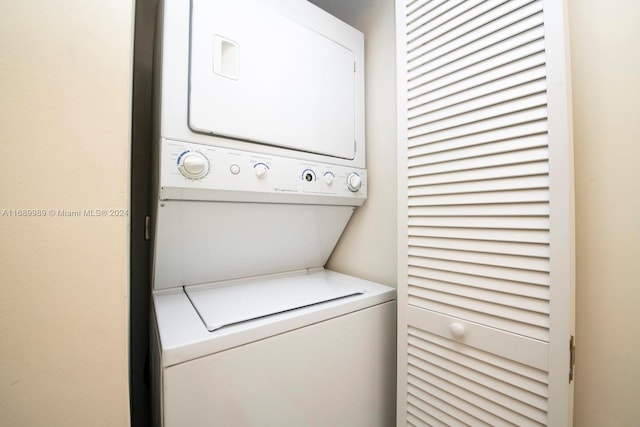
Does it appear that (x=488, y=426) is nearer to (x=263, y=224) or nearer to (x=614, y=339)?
(x=614, y=339)

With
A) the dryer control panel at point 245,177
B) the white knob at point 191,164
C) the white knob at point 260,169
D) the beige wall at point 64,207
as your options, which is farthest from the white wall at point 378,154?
the beige wall at point 64,207

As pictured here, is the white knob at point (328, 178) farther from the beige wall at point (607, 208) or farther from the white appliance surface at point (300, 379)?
the beige wall at point (607, 208)

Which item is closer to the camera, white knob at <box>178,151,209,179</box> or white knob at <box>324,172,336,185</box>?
white knob at <box>178,151,209,179</box>

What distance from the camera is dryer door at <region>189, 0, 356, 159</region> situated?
3.36 ft

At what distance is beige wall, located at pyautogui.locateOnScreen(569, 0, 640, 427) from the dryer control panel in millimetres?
963

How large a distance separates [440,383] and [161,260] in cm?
133

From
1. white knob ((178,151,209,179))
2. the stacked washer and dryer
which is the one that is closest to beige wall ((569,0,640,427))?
the stacked washer and dryer

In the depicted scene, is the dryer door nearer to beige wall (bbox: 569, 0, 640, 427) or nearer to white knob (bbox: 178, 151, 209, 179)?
white knob (bbox: 178, 151, 209, 179)

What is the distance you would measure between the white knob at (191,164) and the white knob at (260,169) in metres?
0.22

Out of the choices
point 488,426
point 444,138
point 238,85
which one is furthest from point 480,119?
point 488,426

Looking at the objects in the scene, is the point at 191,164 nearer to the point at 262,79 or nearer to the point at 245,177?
the point at 245,177

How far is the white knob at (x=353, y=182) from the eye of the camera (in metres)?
1.46

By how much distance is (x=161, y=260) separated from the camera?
1161 mm

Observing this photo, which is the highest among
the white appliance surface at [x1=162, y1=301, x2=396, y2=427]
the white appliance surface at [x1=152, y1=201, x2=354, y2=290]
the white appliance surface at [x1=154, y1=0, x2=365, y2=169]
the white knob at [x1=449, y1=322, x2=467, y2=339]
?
the white appliance surface at [x1=154, y1=0, x2=365, y2=169]
